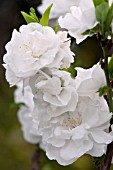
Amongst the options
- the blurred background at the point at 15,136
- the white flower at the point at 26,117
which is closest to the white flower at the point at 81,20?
the white flower at the point at 26,117

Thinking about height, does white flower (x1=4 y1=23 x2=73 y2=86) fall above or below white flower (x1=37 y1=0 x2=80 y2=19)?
above

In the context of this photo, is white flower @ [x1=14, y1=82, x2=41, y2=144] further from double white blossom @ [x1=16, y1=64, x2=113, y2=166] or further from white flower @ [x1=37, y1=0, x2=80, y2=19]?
double white blossom @ [x1=16, y1=64, x2=113, y2=166]

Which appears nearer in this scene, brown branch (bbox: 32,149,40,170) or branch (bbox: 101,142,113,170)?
branch (bbox: 101,142,113,170)

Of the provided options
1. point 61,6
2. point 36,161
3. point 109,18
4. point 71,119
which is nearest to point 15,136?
point 36,161

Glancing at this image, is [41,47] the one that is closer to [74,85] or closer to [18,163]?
[74,85]

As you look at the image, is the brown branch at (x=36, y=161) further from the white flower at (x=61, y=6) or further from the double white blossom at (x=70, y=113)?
the double white blossom at (x=70, y=113)

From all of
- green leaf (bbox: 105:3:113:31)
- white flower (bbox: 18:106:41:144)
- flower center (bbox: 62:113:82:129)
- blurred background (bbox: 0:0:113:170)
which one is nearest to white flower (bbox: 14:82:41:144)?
white flower (bbox: 18:106:41:144)

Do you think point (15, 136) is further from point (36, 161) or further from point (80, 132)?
point (80, 132)
